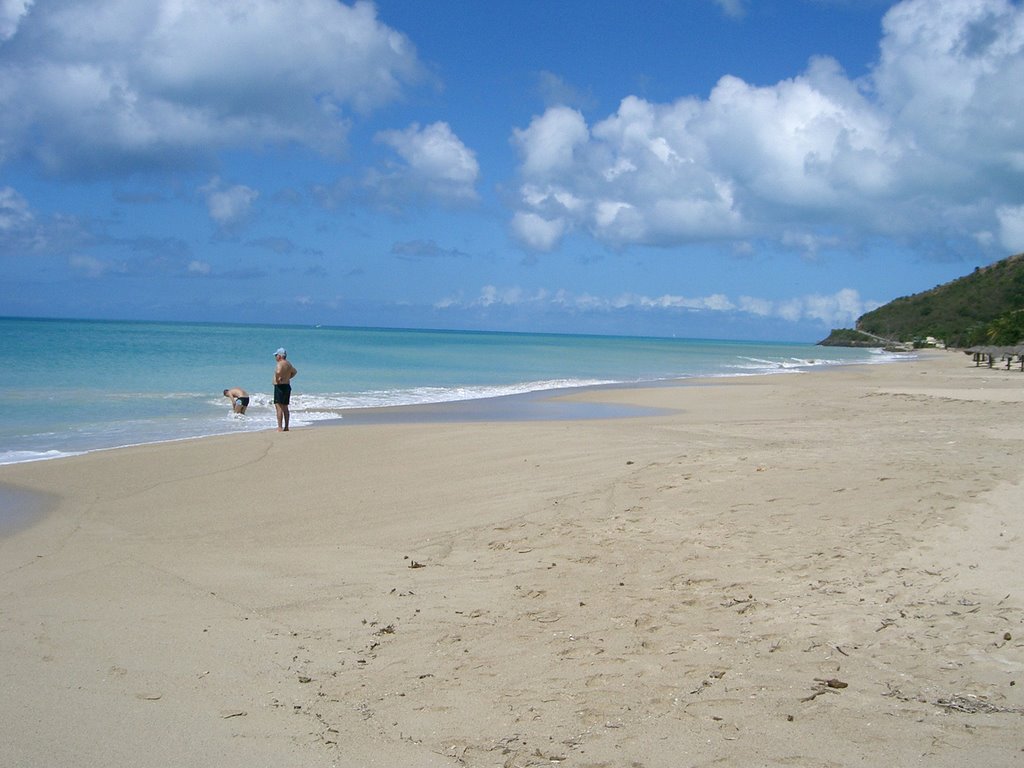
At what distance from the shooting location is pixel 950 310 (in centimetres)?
11375

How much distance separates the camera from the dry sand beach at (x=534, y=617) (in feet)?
12.4

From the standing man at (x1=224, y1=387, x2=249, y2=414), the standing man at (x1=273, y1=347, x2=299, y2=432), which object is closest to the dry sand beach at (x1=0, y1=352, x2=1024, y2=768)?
the standing man at (x1=273, y1=347, x2=299, y2=432)

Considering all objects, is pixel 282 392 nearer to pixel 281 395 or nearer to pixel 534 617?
pixel 281 395

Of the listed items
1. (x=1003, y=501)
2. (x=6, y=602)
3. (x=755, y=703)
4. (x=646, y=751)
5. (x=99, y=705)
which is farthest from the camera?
(x=1003, y=501)

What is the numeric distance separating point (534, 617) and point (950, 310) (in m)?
126

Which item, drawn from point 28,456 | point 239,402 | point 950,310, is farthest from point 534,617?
point 950,310

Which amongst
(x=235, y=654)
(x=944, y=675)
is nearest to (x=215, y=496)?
(x=235, y=654)

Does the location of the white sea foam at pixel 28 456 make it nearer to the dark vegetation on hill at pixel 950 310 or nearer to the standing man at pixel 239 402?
the standing man at pixel 239 402

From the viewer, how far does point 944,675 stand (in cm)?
416

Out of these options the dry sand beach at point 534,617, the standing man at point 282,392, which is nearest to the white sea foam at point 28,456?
the dry sand beach at point 534,617

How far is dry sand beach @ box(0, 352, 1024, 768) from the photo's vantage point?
3.78 m

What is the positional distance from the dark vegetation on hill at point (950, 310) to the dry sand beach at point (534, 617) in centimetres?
8245

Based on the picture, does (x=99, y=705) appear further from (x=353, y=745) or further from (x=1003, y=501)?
(x=1003, y=501)

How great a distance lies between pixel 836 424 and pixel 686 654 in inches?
475
